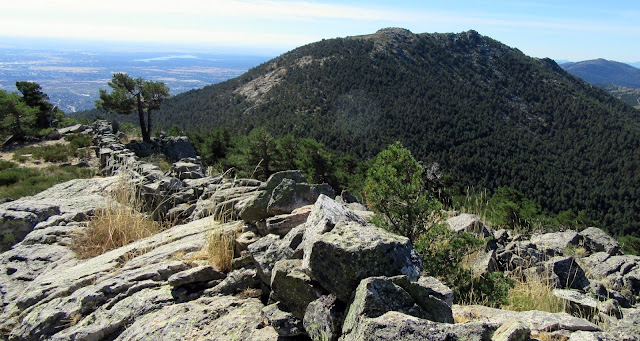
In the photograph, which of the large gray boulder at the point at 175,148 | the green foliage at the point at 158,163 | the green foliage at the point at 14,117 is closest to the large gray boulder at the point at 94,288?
the green foliage at the point at 158,163

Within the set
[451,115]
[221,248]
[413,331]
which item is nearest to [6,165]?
[221,248]

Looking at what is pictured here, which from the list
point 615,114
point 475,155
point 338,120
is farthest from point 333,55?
point 615,114

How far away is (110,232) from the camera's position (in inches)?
211

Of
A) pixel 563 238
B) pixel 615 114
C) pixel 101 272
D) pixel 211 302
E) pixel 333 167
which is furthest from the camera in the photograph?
pixel 615 114


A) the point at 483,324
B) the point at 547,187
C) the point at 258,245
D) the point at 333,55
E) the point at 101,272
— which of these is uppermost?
the point at 333,55

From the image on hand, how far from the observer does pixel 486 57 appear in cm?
16288

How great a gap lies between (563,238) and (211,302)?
10.5 meters

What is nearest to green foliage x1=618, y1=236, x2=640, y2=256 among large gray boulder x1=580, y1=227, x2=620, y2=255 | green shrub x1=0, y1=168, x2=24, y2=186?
large gray boulder x1=580, y1=227, x2=620, y2=255

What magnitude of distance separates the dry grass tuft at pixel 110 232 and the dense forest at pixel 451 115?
2536 inches

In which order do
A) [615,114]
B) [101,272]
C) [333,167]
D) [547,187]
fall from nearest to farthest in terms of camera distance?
[101,272]
[333,167]
[547,187]
[615,114]

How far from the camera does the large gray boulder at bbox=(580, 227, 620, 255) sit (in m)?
10.2

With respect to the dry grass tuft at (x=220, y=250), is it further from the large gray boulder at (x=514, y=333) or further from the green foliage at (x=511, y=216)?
the green foliage at (x=511, y=216)

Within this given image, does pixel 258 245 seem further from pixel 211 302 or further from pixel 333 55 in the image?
pixel 333 55

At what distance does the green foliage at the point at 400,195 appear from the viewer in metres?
4.65
